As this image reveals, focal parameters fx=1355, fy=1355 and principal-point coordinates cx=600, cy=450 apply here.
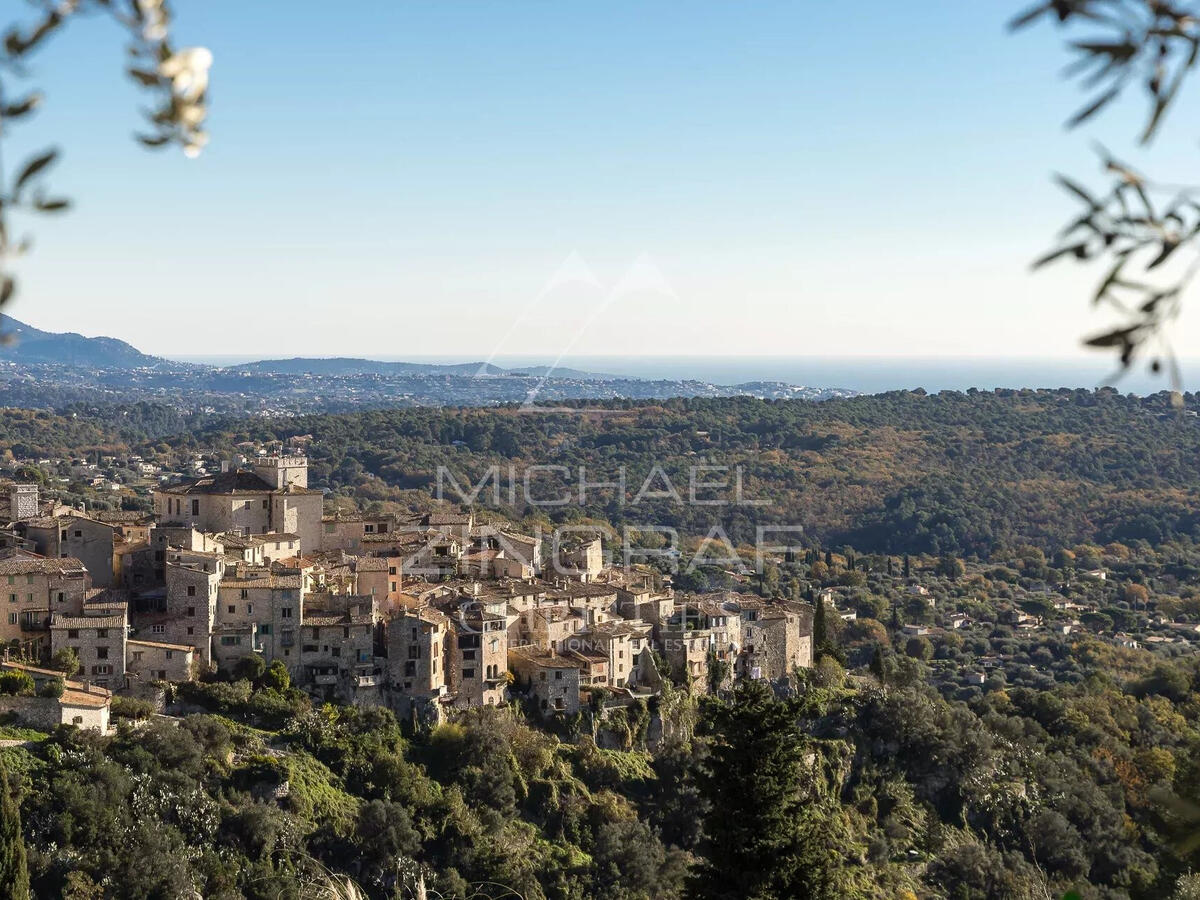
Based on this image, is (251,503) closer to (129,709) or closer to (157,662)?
(157,662)

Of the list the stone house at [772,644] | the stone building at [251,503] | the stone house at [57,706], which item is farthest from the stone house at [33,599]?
the stone house at [772,644]

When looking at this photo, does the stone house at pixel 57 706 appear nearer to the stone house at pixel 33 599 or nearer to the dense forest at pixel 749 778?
the dense forest at pixel 749 778

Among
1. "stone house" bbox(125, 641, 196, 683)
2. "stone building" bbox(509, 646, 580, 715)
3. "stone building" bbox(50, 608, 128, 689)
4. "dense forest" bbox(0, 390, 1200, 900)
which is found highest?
"stone building" bbox(50, 608, 128, 689)

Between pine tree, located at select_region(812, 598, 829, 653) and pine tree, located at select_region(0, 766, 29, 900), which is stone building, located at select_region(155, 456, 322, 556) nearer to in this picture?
pine tree, located at select_region(0, 766, 29, 900)

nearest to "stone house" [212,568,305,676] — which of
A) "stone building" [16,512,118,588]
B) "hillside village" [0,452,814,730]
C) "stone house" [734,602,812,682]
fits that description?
"hillside village" [0,452,814,730]

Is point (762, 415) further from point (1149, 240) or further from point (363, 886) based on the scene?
point (1149, 240)

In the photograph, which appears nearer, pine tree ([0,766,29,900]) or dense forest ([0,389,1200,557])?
pine tree ([0,766,29,900])

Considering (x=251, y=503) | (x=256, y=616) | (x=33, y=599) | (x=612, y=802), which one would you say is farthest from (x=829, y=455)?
(x=33, y=599)

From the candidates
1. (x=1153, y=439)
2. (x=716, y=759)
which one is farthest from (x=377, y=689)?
(x=1153, y=439)
